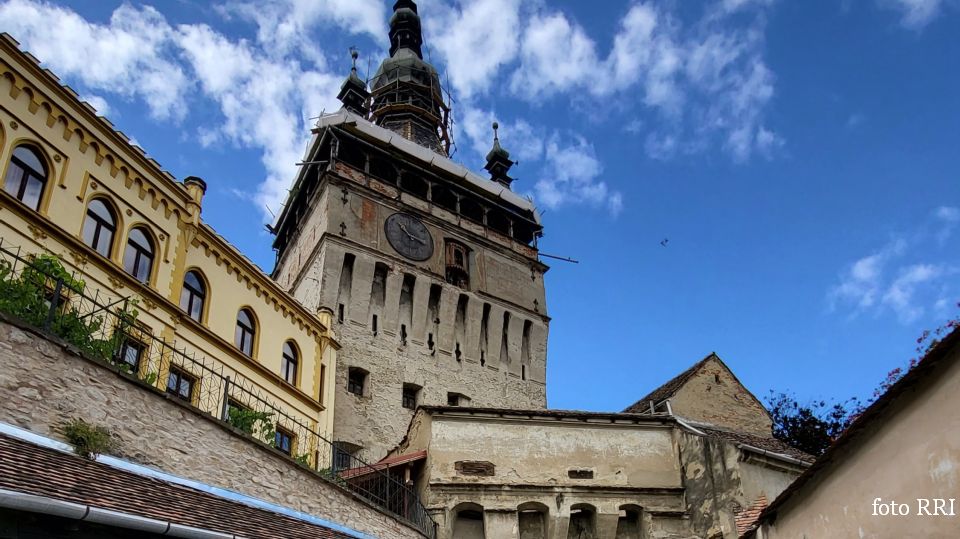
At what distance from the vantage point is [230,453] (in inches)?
516

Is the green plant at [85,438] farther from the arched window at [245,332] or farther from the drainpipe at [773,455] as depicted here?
the drainpipe at [773,455]

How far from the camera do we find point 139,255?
63.3 ft

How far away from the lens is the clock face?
113 feet

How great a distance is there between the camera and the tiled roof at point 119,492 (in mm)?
8148

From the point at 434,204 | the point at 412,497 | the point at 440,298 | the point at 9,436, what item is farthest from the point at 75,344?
the point at 434,204

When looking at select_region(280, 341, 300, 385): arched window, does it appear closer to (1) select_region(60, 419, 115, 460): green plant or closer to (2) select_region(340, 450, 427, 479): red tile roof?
(2) select_region(340, 450, 427, 479): red tile roof

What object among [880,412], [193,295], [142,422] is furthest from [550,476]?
[142,422]

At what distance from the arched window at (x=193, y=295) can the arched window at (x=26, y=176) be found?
14.4 ft

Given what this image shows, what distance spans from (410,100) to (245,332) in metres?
27.0

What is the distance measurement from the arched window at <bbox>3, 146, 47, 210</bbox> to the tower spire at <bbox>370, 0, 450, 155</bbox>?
27.5 meters

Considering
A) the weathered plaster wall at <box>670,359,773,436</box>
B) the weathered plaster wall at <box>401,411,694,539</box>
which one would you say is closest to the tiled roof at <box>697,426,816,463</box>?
the weathered plaster wall at <box>670,359,773,436</box>

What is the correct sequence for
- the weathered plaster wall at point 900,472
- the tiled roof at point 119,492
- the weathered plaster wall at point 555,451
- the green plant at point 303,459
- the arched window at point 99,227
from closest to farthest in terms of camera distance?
the tiled roof at point 119,492, the weathered plaster wall at point 900,472, the green plant at point 303,459, the arched window at point 99,227, the weathered plaster wall at point 555,451

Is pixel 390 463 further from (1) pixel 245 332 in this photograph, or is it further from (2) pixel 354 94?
(2) pixel 354 94

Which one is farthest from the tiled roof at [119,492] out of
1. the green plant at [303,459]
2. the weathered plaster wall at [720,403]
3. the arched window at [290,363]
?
the weathered plaster wall at [720,403]
